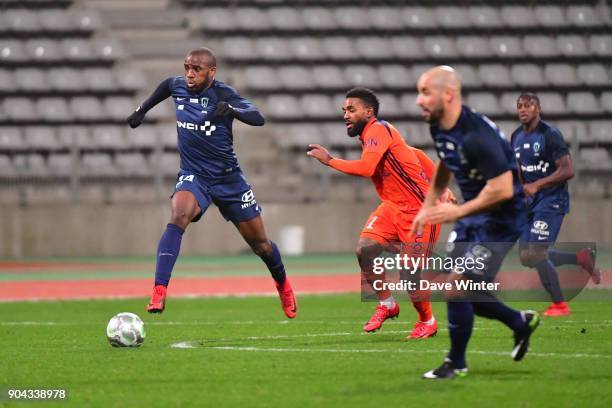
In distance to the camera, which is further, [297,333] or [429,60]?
[429,60]

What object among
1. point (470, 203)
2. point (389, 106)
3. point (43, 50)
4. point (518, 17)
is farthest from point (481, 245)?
point (518, 17)

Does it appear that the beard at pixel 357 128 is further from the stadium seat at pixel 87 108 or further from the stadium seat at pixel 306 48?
the stadium seat at pixel 306 48

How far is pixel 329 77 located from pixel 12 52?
851cm

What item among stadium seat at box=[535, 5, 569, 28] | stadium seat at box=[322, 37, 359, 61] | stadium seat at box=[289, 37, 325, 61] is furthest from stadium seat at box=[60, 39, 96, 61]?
stadium seat at box=[535, 5, 569, 28]

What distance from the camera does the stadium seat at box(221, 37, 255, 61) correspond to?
30734mm

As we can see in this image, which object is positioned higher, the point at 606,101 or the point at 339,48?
the point at 339,48

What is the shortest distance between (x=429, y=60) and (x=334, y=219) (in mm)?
6666

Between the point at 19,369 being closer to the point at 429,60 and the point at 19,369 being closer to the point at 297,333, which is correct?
the point at 297,333

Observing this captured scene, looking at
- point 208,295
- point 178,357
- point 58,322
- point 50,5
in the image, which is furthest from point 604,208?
point 178,357

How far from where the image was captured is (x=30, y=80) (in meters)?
29.9

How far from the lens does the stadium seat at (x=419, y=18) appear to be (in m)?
32.2

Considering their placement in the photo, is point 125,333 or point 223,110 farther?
point 223,110

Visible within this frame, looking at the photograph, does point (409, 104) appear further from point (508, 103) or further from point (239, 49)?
point (239, 49)

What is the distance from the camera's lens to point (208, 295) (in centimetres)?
1719
